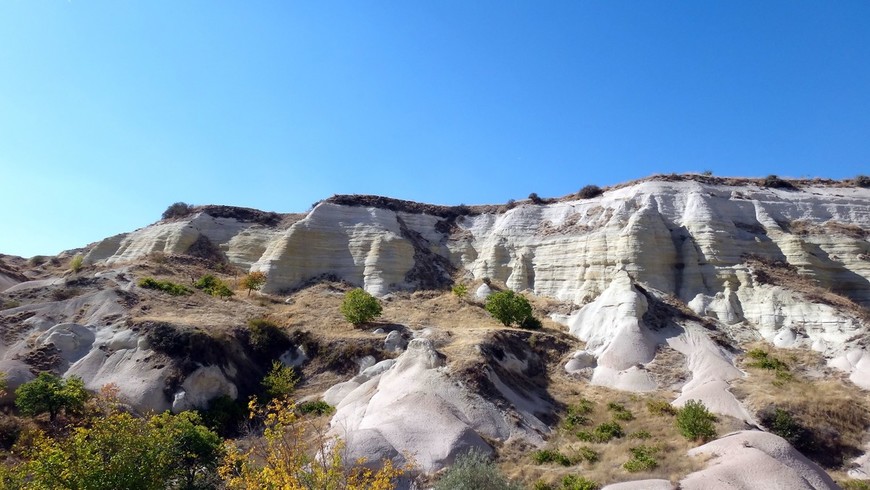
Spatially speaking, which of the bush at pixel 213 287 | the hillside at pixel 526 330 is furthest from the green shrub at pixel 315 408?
the bush at pixel 213 287

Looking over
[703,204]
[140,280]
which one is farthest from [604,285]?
[140,280]

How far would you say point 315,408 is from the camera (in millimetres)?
25922

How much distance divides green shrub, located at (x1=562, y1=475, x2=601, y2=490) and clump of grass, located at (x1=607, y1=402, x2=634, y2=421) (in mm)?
7245

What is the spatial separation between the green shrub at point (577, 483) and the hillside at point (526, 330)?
61cm

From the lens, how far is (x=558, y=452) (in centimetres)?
2091

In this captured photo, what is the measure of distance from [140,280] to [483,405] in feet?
86.6

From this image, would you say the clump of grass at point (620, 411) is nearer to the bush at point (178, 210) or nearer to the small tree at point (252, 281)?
the small tree at point (252, 281)

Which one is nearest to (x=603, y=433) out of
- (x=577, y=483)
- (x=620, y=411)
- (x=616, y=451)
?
(x=616, y=451)

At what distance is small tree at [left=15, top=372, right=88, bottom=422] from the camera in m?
22.1

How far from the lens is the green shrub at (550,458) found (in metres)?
20.0

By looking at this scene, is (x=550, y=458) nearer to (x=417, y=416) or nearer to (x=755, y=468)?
(x=417, y=416)

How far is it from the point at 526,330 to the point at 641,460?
16281 mm

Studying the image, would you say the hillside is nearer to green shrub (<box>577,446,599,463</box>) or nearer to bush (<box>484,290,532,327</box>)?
green shrub (<box>577,446,599,463</box>)

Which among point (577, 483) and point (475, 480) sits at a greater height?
point (475, 480)
